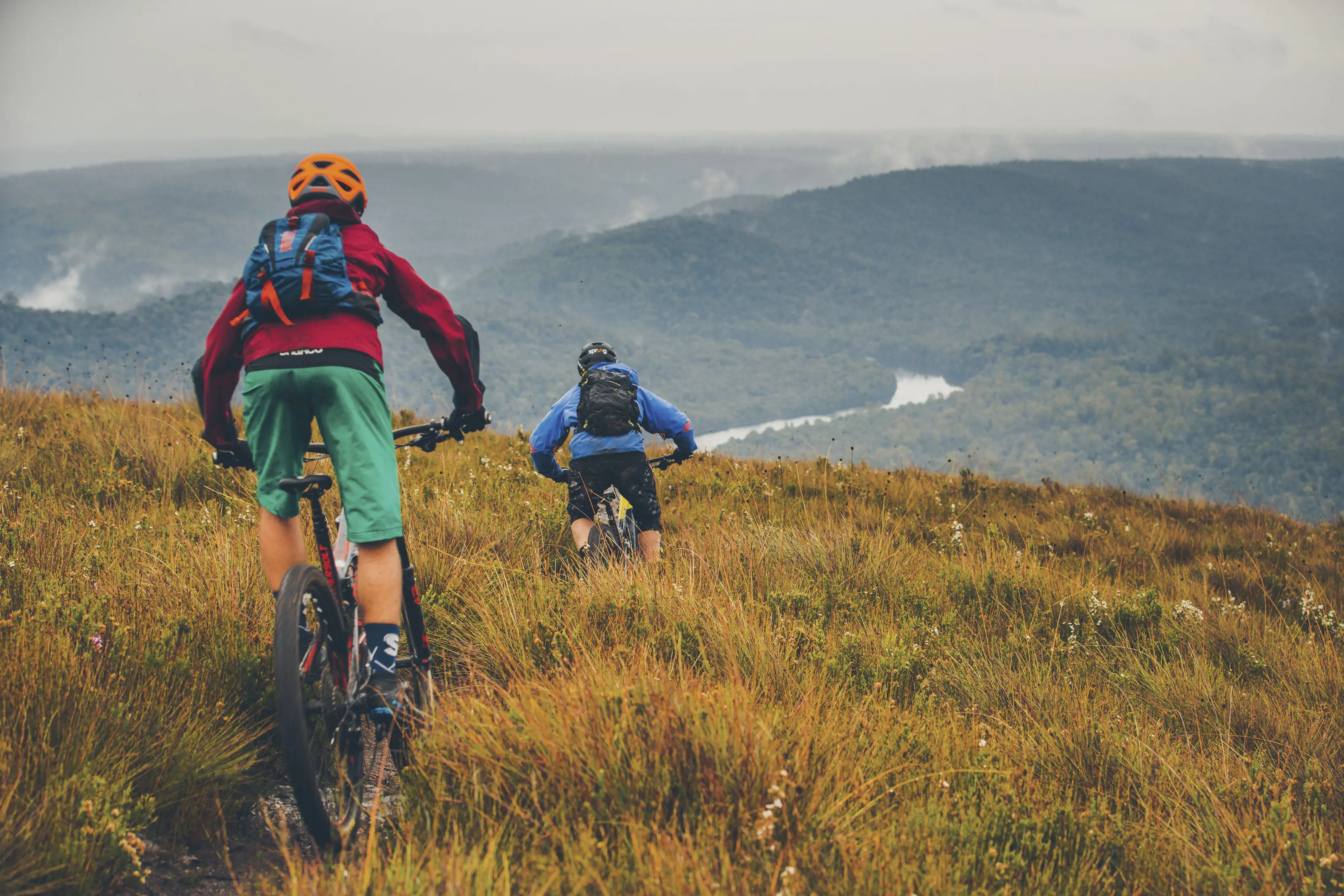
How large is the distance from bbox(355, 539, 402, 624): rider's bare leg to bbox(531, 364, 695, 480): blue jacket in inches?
108

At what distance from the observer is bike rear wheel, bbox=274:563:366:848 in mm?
2215

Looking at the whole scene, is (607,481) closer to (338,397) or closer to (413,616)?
(413,616)

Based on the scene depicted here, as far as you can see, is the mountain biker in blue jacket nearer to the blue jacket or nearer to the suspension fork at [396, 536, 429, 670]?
the blue jacket

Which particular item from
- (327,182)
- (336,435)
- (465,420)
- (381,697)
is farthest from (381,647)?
(327,182)

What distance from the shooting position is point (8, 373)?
30.2 ft

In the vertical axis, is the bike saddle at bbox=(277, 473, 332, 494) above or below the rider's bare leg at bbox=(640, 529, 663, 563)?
above

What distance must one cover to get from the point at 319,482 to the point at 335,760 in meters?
0.92

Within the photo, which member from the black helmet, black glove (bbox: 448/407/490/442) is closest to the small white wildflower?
the black helmet

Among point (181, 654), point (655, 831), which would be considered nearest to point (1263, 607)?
point (655, 831)

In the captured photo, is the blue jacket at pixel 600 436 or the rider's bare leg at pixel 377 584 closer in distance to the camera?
the rider's bare leg at pixel 377 584

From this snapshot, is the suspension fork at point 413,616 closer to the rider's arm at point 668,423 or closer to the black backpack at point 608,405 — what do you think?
the black backpack at point 608,405

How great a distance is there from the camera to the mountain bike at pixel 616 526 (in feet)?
16.9

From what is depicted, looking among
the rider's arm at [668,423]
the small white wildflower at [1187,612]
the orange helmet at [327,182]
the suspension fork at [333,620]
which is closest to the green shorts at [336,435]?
the suspension fork at [333,620]

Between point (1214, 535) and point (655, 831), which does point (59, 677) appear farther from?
point (1214, 535)
